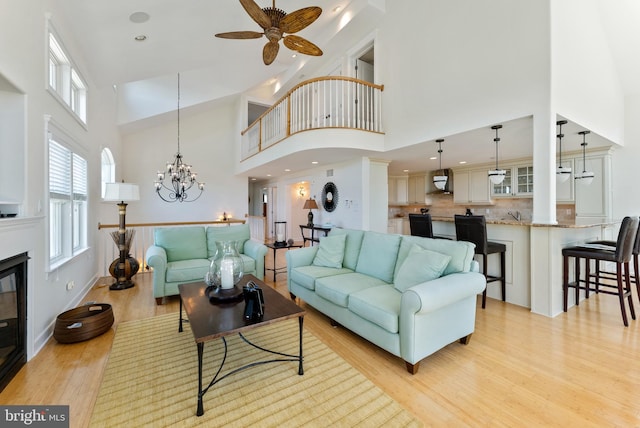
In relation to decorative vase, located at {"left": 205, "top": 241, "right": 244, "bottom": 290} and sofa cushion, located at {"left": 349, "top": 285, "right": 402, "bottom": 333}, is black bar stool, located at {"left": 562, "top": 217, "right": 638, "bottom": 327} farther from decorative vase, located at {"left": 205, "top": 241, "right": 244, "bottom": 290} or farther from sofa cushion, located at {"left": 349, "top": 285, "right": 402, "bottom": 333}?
decorative vase, located at {"left": 205, "top": 241, "right": 244, "bottom": 290}

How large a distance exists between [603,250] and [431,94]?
2988 mm

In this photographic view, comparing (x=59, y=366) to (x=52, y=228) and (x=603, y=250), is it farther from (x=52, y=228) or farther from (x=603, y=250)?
(x=603, y=250)

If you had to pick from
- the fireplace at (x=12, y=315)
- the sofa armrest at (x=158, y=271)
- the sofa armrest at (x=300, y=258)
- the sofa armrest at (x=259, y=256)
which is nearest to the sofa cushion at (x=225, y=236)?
the sofa armrest at (x=259, y=256)

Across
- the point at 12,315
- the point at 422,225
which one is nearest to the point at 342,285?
the point at 422,225

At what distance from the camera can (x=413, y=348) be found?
2047 millimetres

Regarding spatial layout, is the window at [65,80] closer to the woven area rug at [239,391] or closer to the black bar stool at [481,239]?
the woven area rug at [239,391]

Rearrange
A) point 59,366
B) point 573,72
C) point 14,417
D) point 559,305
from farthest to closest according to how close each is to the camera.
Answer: point 573,72 → point 559,305 → point 59,366 → point 14,417

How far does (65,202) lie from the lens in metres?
3.39

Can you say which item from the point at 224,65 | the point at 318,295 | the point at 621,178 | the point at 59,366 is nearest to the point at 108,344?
the point at 59,366

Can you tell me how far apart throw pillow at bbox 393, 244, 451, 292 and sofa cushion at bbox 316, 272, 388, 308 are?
1.04 ft

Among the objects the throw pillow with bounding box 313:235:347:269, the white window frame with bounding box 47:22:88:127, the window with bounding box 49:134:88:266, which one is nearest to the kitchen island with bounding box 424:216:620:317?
the throw pillow with bounding box 313:235:347:269

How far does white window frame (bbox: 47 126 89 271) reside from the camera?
2.95 meters

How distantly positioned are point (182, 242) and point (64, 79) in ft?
8.16

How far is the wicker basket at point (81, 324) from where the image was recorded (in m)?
2.52
